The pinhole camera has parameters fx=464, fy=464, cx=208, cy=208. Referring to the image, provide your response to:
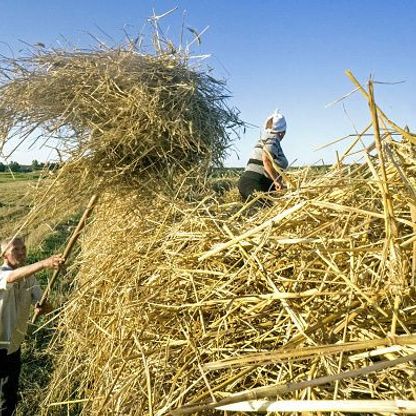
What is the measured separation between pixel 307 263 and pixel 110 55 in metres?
2.72

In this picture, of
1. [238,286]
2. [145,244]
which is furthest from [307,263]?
[145,244]

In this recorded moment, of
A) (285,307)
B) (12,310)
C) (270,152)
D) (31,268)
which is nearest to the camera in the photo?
(285,307)

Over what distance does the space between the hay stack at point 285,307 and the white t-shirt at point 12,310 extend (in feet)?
4.58

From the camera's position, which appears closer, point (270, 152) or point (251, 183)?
point (270, 152)

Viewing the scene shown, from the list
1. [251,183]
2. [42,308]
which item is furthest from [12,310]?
[251,183]

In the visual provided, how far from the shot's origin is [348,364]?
1.45m

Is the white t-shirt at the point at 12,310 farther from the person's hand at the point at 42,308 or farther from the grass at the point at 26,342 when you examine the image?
the grass at the point at 26,342

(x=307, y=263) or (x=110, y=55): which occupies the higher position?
(x=110, y=55)

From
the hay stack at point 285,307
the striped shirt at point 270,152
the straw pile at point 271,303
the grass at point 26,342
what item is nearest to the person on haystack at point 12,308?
the grass at point 26,342

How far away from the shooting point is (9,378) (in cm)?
354

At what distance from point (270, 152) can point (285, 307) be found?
9.85ft

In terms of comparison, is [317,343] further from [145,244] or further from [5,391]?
[5,391]

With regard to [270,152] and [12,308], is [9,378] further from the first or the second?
[270,152]

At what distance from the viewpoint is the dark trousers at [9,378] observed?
11.4 ft
